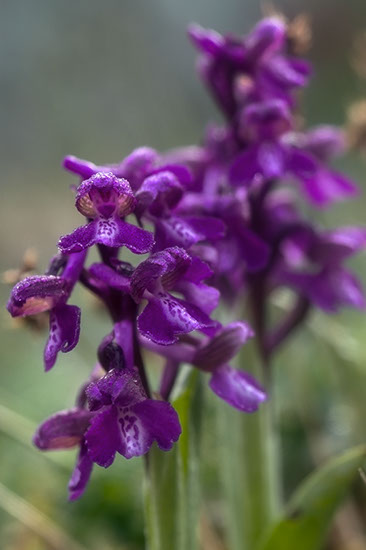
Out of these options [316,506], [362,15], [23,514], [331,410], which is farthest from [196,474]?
[362,15]

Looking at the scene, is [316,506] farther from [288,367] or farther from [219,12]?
[219,12]

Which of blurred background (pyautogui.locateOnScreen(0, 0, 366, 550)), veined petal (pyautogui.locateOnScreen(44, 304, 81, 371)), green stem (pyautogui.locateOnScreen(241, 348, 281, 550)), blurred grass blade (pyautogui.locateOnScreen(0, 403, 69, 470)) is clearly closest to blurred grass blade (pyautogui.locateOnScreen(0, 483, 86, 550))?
blurred background (pyautogui.locateOnScreen(0, 0, 366, 550))

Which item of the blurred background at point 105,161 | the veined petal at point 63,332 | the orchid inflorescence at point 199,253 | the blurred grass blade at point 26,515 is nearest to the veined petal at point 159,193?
the orchid inflorescence at point 199,253

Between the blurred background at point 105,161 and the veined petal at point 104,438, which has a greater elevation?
the veined petal at point 104,438

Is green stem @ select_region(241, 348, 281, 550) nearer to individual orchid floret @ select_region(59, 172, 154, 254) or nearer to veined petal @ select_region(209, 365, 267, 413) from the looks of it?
veined petal @ select_region(209, 365, 267, 413)

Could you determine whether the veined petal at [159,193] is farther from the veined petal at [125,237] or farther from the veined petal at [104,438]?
the veined petal at [104,438]

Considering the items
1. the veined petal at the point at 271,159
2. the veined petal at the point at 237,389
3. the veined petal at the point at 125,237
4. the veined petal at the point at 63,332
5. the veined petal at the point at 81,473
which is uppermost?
the veined petal at the point at 271,159
